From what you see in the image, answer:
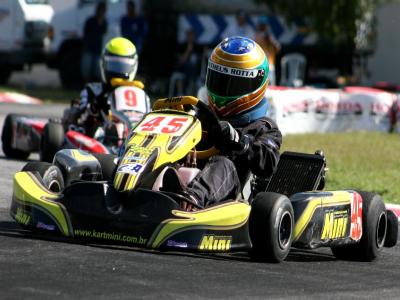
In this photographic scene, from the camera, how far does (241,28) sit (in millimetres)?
21656

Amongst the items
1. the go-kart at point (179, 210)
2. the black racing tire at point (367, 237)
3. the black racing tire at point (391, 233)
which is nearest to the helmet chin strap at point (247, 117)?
the go-kart at point (179, 210)

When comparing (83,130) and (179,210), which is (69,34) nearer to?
(83,130)

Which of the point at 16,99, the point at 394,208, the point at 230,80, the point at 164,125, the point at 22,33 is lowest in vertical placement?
the point at 16,99

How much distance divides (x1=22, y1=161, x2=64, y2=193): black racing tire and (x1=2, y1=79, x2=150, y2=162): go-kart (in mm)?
3529

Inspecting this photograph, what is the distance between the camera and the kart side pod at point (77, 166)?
732cm

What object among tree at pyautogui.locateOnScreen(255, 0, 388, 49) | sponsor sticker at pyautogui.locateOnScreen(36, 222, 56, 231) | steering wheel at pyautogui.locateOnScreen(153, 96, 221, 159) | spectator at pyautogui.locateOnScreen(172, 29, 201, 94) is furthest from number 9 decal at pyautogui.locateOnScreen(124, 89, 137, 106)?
tree at pyautogui.locateOnScreen(255, 0, 388, 49)

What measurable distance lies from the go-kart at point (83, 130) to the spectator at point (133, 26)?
935 cm

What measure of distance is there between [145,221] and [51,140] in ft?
16.8

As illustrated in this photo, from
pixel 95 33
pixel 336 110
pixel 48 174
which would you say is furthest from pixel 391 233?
pixel 95 33

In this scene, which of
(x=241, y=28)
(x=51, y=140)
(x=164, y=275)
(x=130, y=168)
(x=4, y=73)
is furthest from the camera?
(x=4, y=73)

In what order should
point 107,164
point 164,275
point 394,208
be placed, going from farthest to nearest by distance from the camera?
point 394,208
point 107,164
point 164,275

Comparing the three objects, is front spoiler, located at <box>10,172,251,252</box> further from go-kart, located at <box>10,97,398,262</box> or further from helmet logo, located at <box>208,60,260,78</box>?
helmet logo, located at <box>208,60,260,78</box>

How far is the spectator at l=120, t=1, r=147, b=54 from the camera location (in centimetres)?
2105

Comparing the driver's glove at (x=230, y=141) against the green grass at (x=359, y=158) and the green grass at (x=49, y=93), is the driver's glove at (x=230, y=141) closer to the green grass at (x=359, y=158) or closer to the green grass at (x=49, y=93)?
the green grass at (x=359, y=158)
